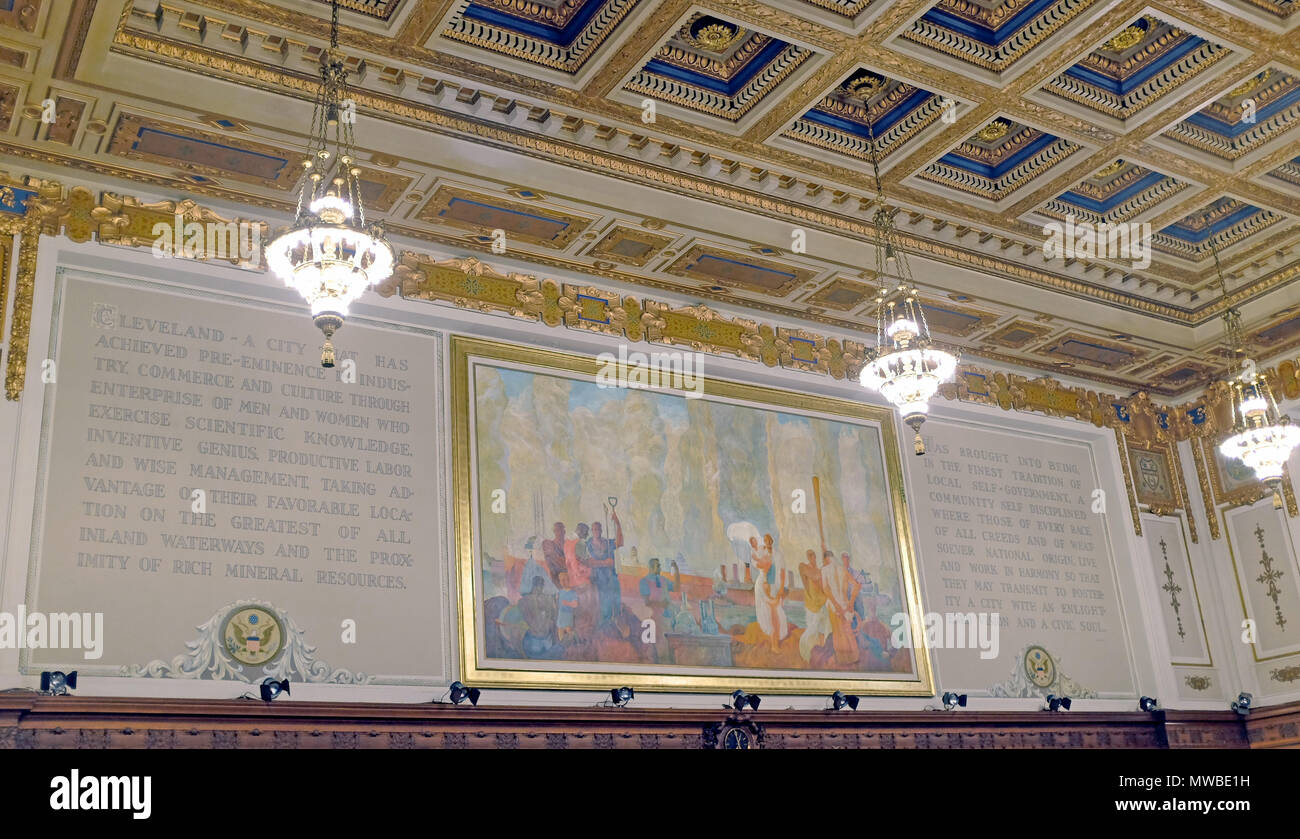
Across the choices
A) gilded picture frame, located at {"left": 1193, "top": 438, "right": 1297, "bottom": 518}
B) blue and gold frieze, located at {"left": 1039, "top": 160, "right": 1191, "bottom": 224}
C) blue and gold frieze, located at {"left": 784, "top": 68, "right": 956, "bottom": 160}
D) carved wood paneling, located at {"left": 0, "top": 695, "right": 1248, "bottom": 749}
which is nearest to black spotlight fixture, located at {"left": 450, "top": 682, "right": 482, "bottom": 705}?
carved wood paneling, located at {"left": 0, "top": 695, "right": 1248, "bottom": 749}

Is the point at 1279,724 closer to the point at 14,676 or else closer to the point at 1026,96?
the point at 1026,96

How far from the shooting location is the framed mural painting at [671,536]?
9.38m

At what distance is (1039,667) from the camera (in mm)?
11906

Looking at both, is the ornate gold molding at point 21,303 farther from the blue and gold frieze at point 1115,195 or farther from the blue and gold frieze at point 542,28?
the blue and gold frieze at point 1115,195

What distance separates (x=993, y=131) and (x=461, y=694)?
6.37m

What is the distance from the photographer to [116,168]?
8.53m

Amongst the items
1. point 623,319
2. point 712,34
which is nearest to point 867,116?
point 712,34

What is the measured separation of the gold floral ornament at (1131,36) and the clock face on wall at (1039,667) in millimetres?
5952

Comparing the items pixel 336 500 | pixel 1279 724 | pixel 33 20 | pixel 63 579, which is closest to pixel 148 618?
pixel 63 579

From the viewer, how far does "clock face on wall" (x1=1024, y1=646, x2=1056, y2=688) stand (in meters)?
11.8

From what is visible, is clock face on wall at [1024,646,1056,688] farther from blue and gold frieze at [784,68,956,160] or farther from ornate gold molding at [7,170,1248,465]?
blue and gold frieze at [784,68,956,160]

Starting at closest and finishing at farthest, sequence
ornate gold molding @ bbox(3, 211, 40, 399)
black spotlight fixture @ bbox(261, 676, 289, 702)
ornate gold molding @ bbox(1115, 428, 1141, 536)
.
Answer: black spotlight fixture @ bbox(261, 676, 289, 702)
ornate gold molding @ bbox(3, 211, 40, 399)
ornate gold molding @ bbox(1115, 428, 1141, 536)

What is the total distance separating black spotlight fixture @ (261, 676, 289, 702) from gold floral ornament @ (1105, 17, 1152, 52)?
299 inches

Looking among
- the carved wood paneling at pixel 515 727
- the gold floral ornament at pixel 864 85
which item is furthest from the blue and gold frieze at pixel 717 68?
the carved wood paneling at pixel 515 727
